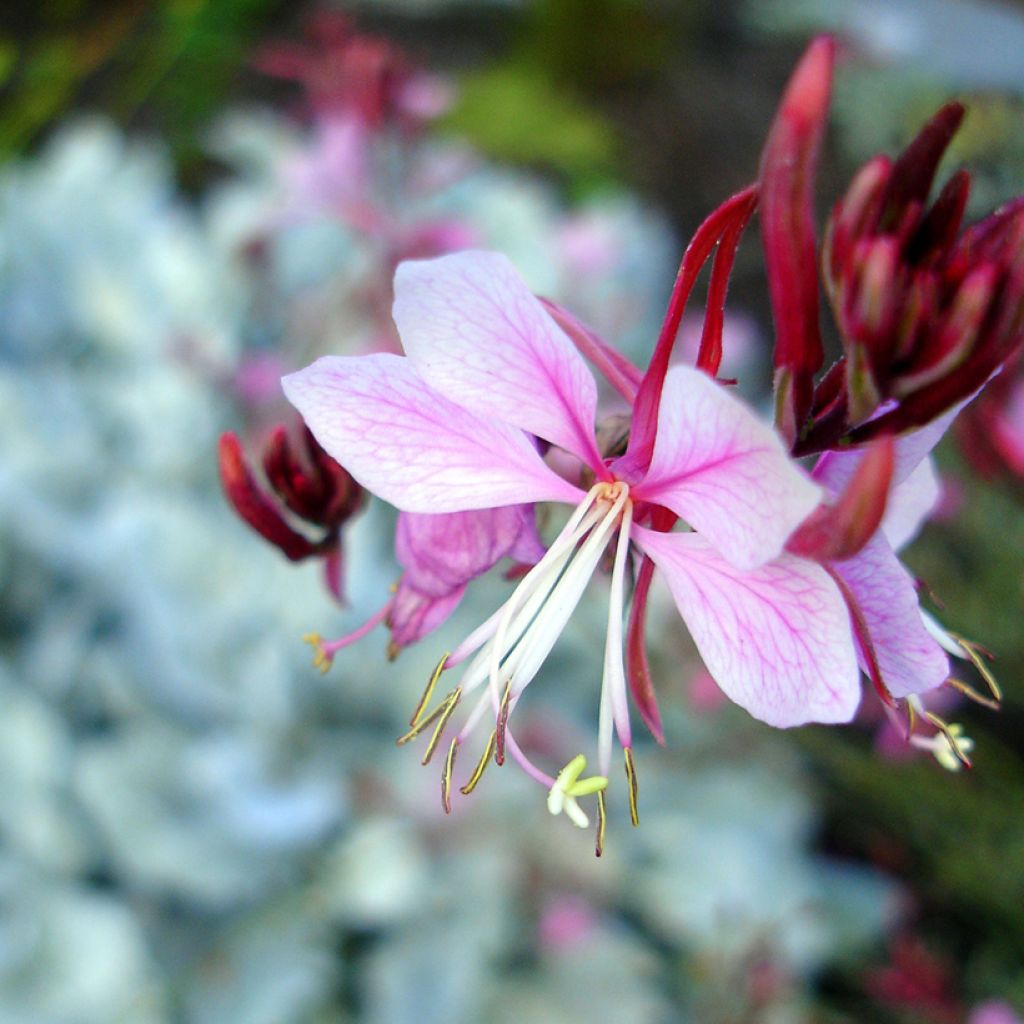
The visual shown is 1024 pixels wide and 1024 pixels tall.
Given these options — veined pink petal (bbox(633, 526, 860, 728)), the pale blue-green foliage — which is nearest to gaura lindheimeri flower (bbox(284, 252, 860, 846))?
veined pink petal (bbox(633, 526, 860, 728))

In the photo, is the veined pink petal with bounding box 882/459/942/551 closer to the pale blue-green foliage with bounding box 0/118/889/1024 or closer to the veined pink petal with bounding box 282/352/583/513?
the veined pink petal with bounding box 282/352/583/513

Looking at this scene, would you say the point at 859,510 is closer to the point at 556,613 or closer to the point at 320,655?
the point at 556,613

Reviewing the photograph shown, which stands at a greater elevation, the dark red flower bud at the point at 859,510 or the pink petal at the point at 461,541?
the dark red flower bud at the point at 859,510

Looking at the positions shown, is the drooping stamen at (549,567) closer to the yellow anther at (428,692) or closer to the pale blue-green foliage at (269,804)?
the yellow anther at (428,692)

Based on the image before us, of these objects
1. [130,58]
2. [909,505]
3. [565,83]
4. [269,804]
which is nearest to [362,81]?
[269,804]

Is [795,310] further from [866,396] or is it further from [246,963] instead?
[246,963]

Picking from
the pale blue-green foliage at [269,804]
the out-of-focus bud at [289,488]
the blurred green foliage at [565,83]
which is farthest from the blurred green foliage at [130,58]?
the out-of-focus bud at [289,488]
